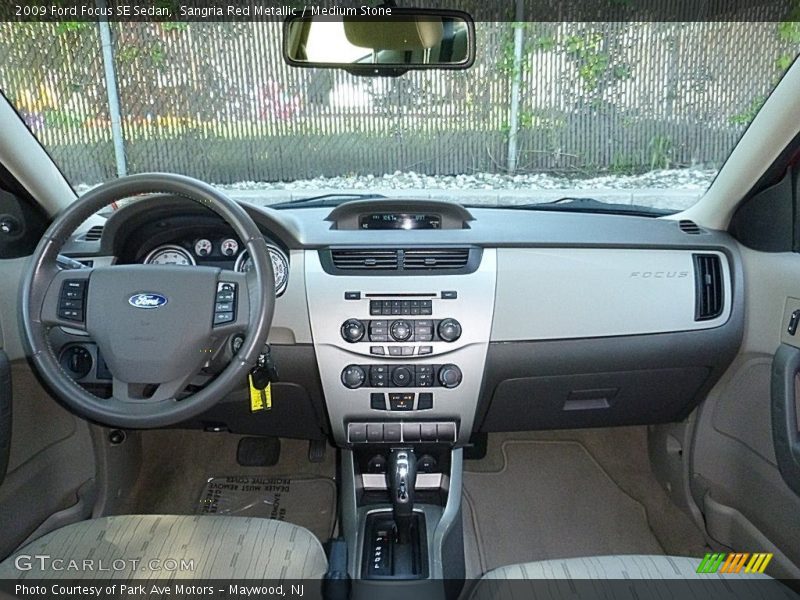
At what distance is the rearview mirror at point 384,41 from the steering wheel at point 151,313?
739 mm

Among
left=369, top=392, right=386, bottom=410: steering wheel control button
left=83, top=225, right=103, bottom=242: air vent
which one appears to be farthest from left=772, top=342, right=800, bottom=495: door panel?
left=83, top=225, right=103, bottom=242: air vent

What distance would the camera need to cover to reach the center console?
82.2 inches

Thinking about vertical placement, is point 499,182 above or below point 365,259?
above

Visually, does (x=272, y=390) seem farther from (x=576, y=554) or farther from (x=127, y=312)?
(x=576, y=554)

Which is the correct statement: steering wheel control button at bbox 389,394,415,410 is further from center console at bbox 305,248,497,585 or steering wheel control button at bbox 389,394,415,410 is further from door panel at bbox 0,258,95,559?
door panel at bbox 0,258,95,559

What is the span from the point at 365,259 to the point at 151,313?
28.0 inches

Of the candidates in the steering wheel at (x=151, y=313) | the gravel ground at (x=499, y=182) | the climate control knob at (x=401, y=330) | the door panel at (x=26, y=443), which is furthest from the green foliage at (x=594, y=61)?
the door panel at (x=26, y=443)

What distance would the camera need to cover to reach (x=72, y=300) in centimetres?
173

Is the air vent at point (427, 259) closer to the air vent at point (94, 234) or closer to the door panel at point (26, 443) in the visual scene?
the air vent at point (94, 234)

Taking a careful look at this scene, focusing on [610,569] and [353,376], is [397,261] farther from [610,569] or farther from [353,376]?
[610,569]

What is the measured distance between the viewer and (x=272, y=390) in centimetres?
229

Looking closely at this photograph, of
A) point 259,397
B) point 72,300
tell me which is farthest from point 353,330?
point 72,300

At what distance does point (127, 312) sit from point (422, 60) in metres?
1.24

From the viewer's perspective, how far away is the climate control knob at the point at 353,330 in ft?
6.89
